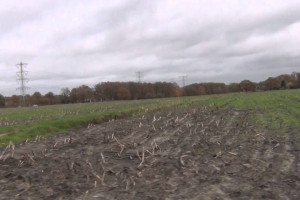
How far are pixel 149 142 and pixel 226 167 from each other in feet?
21.1

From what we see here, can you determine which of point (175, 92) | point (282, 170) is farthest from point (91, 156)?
point (175, 92)

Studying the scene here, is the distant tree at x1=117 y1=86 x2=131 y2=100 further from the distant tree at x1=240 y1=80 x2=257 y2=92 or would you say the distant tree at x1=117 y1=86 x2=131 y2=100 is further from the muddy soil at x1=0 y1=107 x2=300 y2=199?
the muddy soil at x1=0 y1=107 x2=300 y2=199

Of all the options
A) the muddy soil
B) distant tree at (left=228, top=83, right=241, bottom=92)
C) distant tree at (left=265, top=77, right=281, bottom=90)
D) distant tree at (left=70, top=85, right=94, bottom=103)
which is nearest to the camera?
the muddy soil

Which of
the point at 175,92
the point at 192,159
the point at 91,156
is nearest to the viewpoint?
the point at 192,159

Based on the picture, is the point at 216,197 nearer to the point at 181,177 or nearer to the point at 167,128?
the point at 181,177

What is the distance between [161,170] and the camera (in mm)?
11602

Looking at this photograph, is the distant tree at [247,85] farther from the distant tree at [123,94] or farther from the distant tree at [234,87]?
the distant tree at [123,94]

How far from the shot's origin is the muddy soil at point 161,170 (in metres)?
9.29

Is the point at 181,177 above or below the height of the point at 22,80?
below

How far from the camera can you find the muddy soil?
30.5ft

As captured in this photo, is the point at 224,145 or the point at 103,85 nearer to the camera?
the point at 224,145

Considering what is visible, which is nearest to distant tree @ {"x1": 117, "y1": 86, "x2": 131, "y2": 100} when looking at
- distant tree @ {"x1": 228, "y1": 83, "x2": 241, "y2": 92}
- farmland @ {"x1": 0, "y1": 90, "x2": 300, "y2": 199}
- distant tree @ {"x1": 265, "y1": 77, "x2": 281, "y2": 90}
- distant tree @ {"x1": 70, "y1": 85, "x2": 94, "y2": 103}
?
distant tree @ {"x1": 70, "y1": 85, "x2": 94, "y2": 103}

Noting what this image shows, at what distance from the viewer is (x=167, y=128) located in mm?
23719

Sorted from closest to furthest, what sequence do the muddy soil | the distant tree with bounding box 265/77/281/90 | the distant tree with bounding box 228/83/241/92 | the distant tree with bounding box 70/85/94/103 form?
the muddy soil
the distant tree with bounding box 70/85/94/103
the distant tree with bounding box 265/77/281/90
the distant tree with bounding box 228/83/241/92
